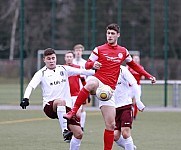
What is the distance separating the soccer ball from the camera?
1080 centimetres

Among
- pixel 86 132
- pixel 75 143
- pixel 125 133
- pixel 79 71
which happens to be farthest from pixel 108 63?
pixel 86 132

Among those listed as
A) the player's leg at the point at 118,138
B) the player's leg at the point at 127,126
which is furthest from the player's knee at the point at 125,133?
the player's leg at the point at 118,138

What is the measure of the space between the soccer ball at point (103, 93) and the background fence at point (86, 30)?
16.1 meters

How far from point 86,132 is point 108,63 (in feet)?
17.9

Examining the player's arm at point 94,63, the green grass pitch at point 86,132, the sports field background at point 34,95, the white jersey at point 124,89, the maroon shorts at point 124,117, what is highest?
the player's arm at point 94,63

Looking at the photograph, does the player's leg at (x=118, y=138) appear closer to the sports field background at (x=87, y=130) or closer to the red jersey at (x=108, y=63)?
the red jersey at (x=108, y=63)

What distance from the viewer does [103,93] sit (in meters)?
10.8

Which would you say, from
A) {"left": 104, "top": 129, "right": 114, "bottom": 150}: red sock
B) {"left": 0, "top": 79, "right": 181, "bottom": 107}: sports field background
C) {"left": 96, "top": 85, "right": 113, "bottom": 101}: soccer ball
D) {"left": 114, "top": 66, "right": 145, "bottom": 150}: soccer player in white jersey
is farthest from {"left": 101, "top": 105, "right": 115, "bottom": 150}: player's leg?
{"left": 0, "top": 79, "right": 181, "bottom": 107}: sports field background

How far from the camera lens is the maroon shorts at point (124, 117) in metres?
11.7

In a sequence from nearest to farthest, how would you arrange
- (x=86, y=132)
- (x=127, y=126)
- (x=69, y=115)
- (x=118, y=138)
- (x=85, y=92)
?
(x=69, y=115)
(x=85, y=92)
(x=127, y=126)
(x=118, y=138)
(x=86, y=132)

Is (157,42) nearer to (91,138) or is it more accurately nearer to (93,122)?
(93,122)

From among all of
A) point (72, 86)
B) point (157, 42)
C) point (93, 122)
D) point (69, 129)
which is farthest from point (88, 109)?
point (69, 129)

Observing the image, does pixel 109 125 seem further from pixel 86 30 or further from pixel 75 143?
pixel 86 30

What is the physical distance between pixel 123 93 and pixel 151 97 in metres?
21.2
